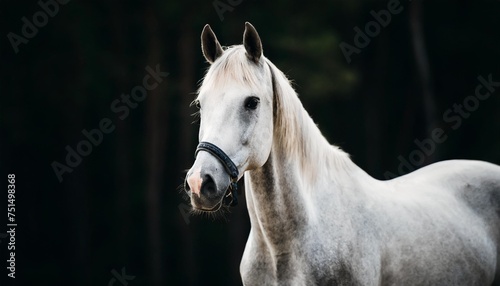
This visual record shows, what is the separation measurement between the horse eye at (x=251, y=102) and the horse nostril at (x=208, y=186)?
0.56 metres

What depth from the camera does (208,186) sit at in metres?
4.06

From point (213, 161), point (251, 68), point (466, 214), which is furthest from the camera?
→ point (466, 214)

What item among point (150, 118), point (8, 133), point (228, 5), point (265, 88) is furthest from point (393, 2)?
point (265, 88)

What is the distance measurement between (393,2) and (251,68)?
49.4ft

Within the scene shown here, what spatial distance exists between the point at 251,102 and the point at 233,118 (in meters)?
0.18

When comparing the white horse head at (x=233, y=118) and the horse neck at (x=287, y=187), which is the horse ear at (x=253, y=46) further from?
the horse neck at (x=287, y=187)

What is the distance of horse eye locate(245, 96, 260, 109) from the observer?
436cm

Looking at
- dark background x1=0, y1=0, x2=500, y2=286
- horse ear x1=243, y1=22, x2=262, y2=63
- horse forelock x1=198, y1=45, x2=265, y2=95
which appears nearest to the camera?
horse forelock x1=198, y1=45, x2=265, y2=95

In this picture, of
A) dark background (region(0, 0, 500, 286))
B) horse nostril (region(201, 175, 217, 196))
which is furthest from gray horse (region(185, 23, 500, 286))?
dark background (region(0, 0, 500, 286))

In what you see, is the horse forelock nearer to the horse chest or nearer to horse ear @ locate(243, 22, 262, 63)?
horse ear @ locate(243, 22, 262, 63)

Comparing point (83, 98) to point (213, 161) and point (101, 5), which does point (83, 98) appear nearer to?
point (101, 5)

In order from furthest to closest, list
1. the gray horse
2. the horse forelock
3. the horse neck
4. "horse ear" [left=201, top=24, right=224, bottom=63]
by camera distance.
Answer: "horse ear" [left=201, top=24, right=224, bottom=63], the horse neck, the horse forelock, the gray horse

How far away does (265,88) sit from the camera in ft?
14.8

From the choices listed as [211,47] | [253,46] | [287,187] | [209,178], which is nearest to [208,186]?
[209,178]
